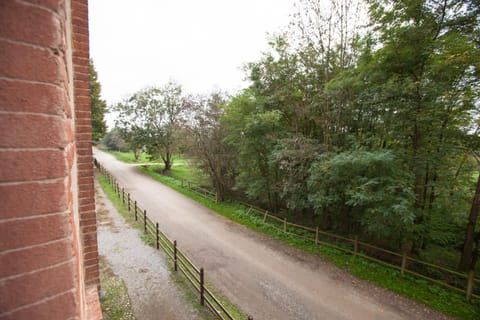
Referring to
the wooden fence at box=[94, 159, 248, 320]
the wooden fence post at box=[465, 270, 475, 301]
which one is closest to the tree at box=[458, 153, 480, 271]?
the wooden fence post at box=[465, 270, 475, 301]

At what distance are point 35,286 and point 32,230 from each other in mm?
163

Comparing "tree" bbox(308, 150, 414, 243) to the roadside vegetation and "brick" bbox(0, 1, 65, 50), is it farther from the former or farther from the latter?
"brick" bbox(0, 1, 65, 50)

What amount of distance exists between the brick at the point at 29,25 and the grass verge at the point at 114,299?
619 cm

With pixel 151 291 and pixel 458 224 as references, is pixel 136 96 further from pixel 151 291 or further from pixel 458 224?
pixel 458 224

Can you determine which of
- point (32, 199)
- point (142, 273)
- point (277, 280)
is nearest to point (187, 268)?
point (142, 273)

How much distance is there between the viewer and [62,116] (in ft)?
2.21

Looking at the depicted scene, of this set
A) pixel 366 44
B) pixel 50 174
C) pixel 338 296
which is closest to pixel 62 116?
pixel 50 174

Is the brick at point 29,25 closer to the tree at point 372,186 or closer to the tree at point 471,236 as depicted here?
the tree at point 372,186

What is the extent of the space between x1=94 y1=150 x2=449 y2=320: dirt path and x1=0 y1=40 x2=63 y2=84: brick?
6165 mm

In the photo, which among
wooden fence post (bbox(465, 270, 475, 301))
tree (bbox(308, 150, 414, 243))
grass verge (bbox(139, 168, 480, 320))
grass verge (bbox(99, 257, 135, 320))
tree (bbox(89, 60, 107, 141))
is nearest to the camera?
grass verge (bbox(99, 257, 135, 320))

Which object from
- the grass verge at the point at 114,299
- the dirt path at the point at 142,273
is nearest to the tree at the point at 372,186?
the dirt path at the point at 142,273

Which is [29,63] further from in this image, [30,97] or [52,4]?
[52,4]

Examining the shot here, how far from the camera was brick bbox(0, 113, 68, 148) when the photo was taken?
58cm

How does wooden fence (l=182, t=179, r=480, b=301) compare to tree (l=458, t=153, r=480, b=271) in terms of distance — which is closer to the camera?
wooden fence (l=182, t=179, r=480, b=301)
